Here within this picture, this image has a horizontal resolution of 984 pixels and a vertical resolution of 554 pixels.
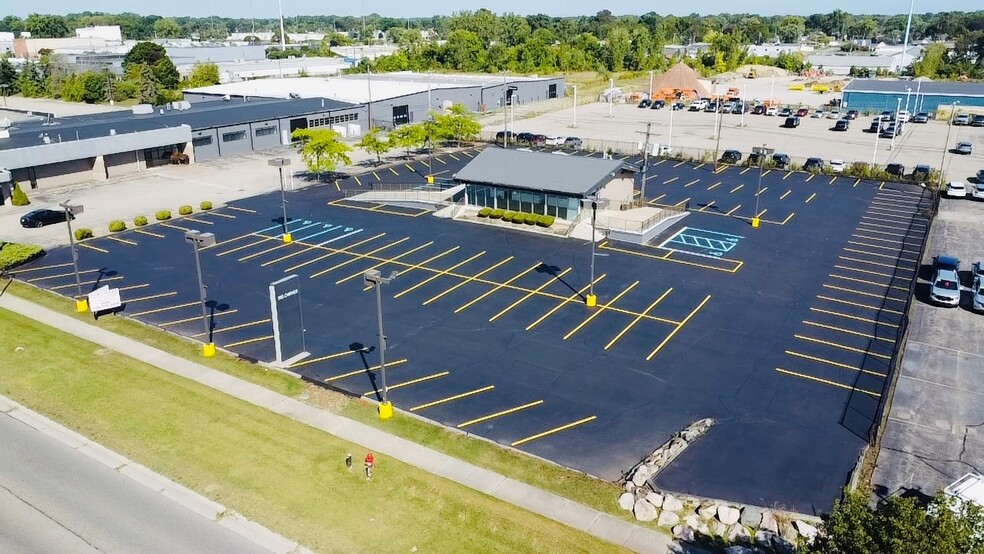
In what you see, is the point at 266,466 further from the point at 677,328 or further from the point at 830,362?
the point at 830,362

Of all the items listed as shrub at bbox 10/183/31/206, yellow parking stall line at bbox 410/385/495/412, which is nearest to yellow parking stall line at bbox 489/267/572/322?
yellow parking stall line at bbox 410/385/495/412

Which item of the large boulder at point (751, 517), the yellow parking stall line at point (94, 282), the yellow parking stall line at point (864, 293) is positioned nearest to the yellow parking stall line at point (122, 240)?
the yellow parking stall line at point (94, 282)

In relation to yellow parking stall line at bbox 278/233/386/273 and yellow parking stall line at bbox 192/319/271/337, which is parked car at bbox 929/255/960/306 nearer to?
yellow parking stall line at bbox 278/233/386/273

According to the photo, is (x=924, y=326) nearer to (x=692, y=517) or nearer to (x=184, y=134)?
(x=692, y=517)

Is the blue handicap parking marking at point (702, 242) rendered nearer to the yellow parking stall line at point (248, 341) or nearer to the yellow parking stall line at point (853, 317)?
the yellow parking stall line at point (853, 317)

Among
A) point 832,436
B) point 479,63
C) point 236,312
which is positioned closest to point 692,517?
point 832,436
